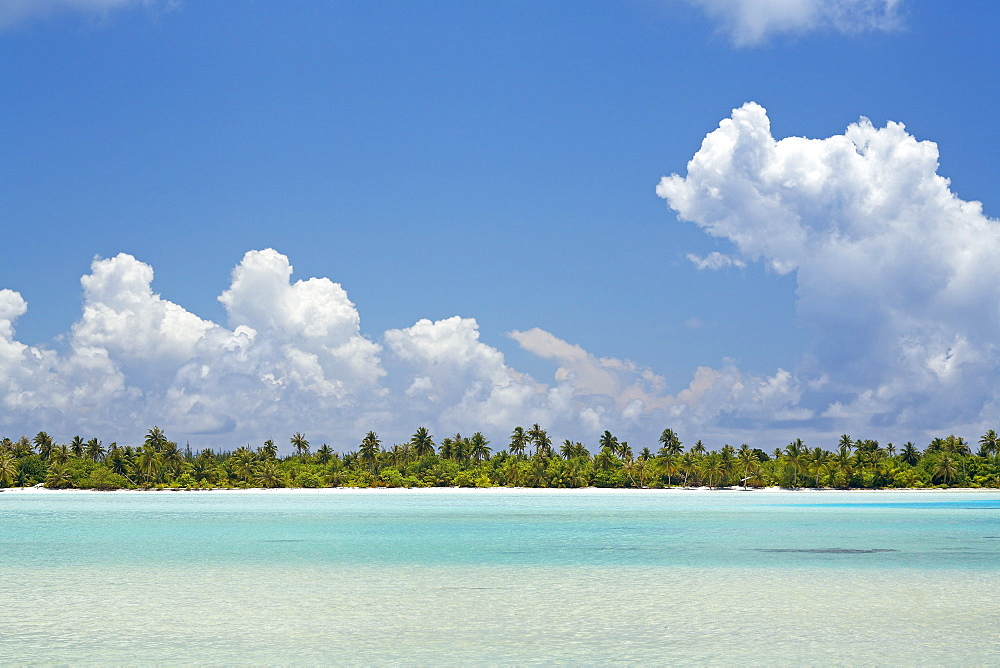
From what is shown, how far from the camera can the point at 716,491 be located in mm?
133500

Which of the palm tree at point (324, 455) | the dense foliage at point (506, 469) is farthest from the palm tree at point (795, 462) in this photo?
the palm tree at point (324, 455)

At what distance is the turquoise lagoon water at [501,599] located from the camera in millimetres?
16766

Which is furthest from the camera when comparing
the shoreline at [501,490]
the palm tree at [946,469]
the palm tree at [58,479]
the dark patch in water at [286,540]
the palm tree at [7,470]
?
the palm tree at [58,479]

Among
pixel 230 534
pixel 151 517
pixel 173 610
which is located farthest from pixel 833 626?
pixel 151 517

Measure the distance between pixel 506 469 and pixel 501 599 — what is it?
4936 inches

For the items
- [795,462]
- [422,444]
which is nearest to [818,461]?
[795,462]

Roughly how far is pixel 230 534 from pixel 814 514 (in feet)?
149

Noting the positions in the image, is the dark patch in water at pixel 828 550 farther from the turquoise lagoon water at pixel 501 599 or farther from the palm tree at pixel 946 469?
the palm tree at pixel 946 469

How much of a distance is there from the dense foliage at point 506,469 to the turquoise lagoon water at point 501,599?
97883 mm

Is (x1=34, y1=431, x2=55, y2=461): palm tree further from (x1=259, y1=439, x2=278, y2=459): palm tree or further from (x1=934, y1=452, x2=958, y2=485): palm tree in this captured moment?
(x1=934, y1=452, x2=958, y2=485): palm tree

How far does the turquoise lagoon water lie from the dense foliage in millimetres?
97883

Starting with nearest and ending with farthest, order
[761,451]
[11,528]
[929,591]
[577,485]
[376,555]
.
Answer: [929,591], [376,555], [11,528], [577,485], [761,451]

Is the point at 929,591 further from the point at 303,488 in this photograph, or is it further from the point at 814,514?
the point at 303,488

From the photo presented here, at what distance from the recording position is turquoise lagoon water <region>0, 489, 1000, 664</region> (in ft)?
55.0
